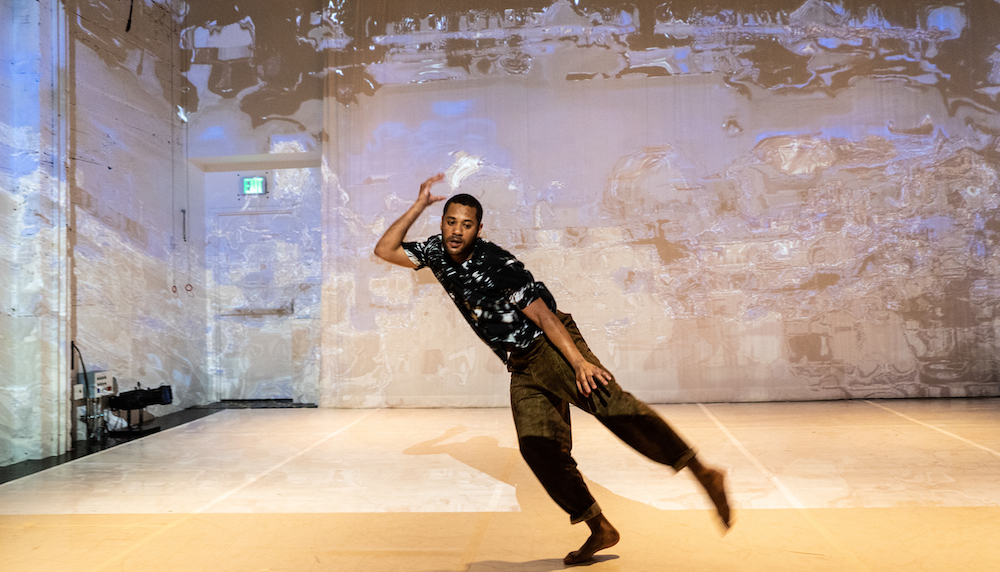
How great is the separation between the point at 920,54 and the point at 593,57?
2.83m

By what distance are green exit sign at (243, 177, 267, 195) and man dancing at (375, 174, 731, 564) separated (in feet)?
15.3

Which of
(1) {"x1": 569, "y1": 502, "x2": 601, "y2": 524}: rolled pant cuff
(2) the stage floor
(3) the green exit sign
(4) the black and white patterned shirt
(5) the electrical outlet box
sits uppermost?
(3) the green exit sign

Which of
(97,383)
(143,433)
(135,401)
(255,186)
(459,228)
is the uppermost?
(255,186)

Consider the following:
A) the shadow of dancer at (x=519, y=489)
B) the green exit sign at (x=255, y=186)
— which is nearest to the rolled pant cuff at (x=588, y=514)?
the shadow of dancer at (x=519, y=489)

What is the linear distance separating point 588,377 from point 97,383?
4.38 m

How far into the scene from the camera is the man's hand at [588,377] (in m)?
2.17

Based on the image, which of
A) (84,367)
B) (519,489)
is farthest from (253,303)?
(519,489)

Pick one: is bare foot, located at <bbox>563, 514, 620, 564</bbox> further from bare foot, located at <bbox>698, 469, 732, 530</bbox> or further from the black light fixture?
the black light fixture

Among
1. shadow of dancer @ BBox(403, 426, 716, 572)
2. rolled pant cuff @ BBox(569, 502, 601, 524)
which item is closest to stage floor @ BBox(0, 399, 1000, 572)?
shadow of dancer @ BBox(403, 426, 716, 572)

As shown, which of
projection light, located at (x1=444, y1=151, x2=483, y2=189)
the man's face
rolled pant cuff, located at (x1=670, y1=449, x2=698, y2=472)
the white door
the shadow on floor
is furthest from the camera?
the white door

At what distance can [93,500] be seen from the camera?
3.20 meters

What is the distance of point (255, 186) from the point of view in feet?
22.0

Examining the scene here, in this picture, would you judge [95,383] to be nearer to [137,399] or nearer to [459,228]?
[137,399]

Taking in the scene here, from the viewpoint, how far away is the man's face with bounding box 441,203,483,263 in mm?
2369
